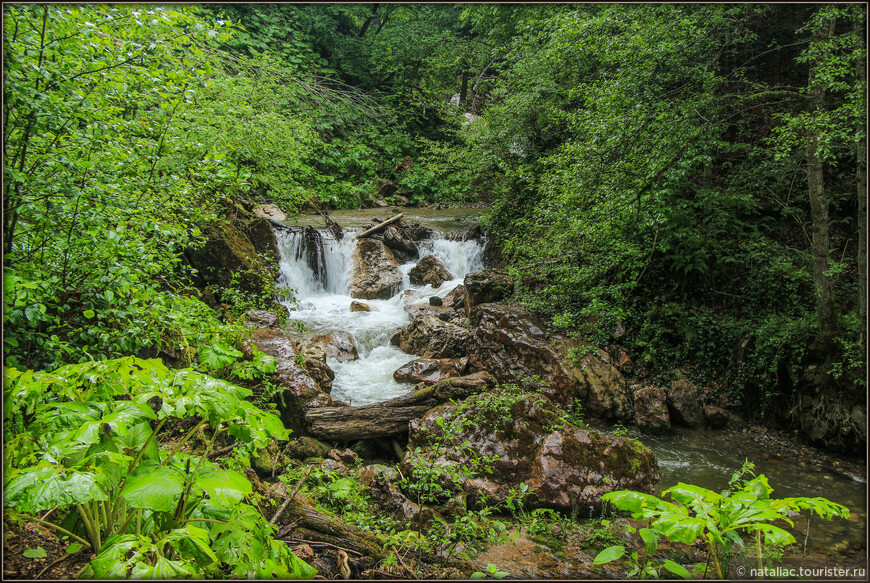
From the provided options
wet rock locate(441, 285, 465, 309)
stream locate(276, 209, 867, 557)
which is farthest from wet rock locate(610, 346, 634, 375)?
wet rock locate(441, 285, 465, 309)

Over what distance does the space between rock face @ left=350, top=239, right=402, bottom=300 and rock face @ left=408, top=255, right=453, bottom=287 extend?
1.62ft

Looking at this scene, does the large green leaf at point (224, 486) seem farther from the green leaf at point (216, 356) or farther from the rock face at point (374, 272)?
the rock face at point (374, 272)

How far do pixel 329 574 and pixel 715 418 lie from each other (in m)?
6.53

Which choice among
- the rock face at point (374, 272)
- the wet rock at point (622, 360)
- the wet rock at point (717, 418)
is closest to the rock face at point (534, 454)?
the wet rock at point (717, 418)

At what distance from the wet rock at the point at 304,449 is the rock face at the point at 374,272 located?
270 inches

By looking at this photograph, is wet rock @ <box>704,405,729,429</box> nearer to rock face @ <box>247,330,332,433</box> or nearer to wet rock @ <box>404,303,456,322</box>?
wet rock @ <box>404,303,456,322</box>

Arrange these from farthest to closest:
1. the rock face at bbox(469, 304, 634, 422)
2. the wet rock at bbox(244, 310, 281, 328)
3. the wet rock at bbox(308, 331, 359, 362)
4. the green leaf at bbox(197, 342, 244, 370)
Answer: the wet rock at bbox(308, 331, 359, 362) < the wet rock at bbox(244, 310, 281, 328) < the rock face at bbox(469, 304, 634, 422) < the green leaf at bbox(197, 342, 244, 370)

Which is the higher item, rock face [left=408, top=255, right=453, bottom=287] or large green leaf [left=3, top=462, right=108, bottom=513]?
rock face [left=408, top=255, right=453, bottom=287]

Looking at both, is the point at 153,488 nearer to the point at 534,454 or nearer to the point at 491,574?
the point at 491,574

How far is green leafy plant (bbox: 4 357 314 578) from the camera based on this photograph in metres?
1.29

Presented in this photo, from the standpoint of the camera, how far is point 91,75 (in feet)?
8.53

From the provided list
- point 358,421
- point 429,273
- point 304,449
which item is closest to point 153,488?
point 304,449

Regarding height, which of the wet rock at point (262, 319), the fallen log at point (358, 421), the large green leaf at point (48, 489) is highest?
the large green leaf at point (48, 489)

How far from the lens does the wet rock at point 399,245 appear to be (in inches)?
520
